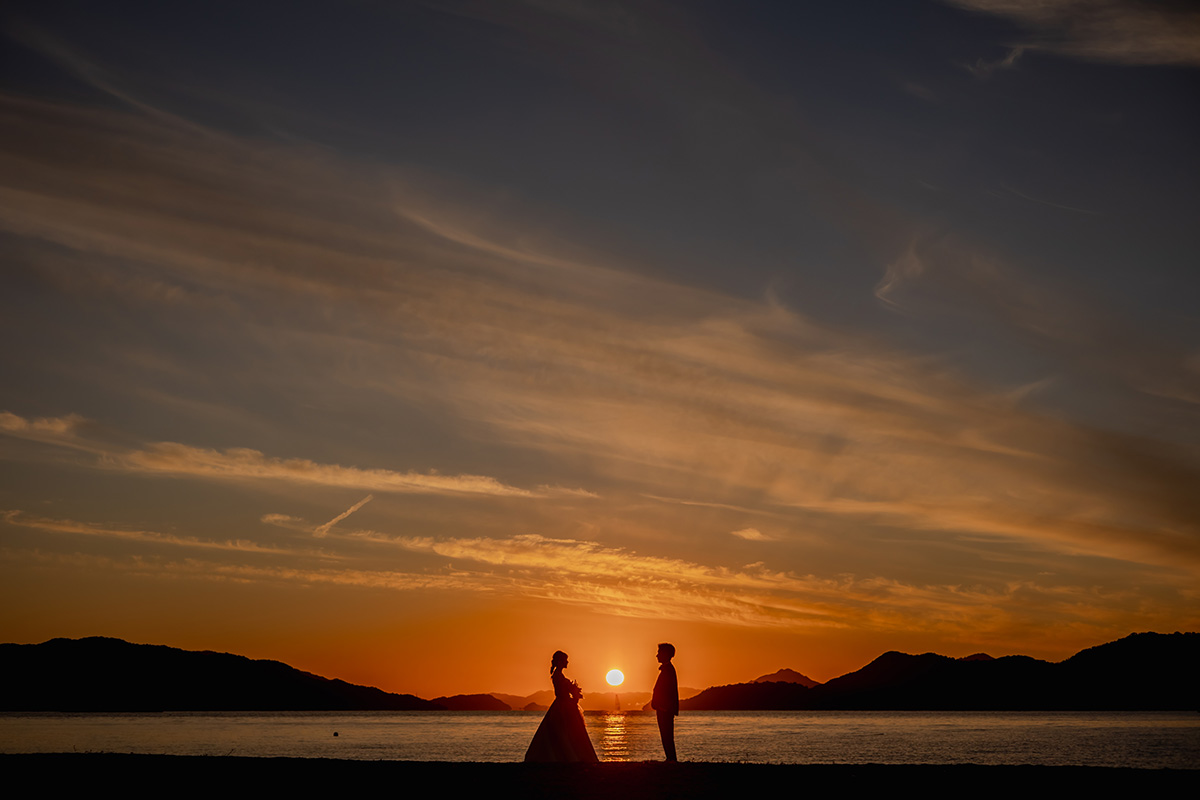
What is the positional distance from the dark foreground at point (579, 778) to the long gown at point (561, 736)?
121 cm

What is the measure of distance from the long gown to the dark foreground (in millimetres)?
1206

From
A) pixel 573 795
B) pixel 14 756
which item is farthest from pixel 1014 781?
pixel 14 756

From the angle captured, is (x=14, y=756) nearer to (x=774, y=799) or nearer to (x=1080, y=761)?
(x=774, y=799)

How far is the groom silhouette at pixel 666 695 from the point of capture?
730 inches


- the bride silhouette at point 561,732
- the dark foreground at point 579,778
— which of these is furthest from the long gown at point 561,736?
the dark foreground at point 579,778

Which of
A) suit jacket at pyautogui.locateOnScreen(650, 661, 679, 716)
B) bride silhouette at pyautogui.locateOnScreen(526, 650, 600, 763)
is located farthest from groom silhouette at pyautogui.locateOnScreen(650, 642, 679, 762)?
bride silhouette at pyautogui.locateOnScreen(526, 650, 600, 763)

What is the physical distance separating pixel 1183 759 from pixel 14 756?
67.7m

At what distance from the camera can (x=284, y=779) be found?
52.5 feet

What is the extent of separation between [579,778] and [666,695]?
369cm

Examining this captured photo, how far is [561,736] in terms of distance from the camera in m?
19.1

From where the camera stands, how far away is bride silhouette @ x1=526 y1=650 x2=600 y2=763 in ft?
62.2

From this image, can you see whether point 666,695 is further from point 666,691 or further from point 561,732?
point 561,732

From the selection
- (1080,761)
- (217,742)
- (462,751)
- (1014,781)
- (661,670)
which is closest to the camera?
(1014,781)

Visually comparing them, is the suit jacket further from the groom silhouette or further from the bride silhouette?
the bride silhouette
